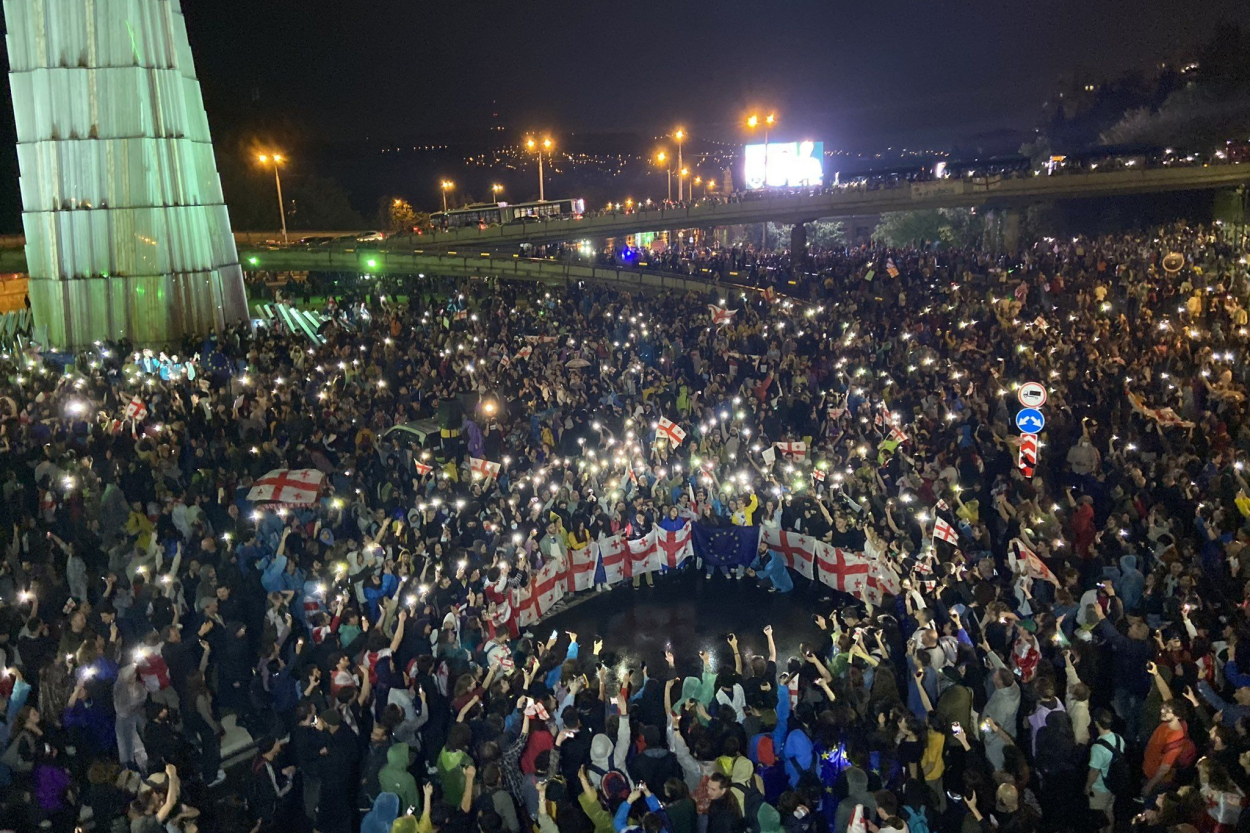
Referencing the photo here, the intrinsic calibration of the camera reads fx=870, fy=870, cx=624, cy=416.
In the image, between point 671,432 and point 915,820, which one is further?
point 671,432

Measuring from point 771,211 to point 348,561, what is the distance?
3958cm

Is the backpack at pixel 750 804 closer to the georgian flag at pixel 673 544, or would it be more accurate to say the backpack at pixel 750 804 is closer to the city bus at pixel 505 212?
the georgian flag at pixel 673 544

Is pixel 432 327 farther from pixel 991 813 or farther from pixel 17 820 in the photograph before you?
pixel 991 813

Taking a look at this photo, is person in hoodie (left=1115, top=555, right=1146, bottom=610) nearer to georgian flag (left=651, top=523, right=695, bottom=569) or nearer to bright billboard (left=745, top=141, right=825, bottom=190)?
georgian flag (left=651, top=523, right=695, bottom=569)

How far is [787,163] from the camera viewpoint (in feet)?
241

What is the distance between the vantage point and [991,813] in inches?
220

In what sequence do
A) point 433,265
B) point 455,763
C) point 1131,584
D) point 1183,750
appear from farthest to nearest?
point 433,265 → point 1131,584 → point 455,763 → point 1183,750

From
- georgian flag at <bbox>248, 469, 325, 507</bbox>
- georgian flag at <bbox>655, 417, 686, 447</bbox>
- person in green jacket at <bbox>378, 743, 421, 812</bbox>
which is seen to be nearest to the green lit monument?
georgian flag at <bbox>248, 469, 325, 507</bbox>

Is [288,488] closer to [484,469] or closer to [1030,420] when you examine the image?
[484,469]

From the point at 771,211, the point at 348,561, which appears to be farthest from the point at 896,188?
the point at 348,561

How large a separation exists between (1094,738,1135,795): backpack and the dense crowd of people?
3 centimetres

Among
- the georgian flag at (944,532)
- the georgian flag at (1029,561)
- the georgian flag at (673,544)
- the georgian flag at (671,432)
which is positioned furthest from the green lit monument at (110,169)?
the georgian flag at (1029,561)

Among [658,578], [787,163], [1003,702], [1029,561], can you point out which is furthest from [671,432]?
[787,163]

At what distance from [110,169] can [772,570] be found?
792 inches
